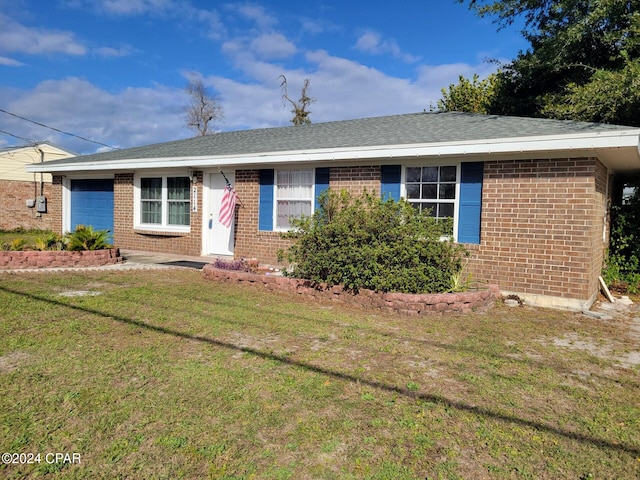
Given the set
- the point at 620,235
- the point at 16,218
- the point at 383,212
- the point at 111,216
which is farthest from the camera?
the point at 16,218

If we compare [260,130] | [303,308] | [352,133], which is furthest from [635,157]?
[260,130]

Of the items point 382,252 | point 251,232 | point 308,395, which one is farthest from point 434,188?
point 308,395

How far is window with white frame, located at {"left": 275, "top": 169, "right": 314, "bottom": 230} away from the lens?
34.5 feet

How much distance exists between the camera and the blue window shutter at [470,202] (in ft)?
27.7

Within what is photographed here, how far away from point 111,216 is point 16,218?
10.5 m

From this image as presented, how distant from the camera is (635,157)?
811 cm

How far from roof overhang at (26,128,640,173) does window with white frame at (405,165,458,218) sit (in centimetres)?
35

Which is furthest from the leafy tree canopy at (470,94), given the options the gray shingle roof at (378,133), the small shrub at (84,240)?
the small shrub at (84,240)

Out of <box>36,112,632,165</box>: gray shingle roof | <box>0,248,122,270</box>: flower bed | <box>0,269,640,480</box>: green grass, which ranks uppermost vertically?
<box>36,112,632,165</box>: gray shingle roof

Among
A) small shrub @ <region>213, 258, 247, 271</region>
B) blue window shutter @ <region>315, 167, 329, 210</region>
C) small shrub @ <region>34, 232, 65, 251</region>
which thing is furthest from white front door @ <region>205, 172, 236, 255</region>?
small shrub @ <region>34, 232, 65, 251</region>

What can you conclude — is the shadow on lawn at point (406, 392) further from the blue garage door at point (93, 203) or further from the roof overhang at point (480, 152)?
the blue garage door at point (93, 203)

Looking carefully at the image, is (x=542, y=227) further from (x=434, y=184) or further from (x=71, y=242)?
(x=71, y=242)

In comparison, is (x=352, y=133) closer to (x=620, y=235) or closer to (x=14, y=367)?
(x=620, y=235)

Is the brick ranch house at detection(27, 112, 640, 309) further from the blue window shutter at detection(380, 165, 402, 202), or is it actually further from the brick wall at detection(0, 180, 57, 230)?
the brick wall at detection(0, 180, 57, 230)
